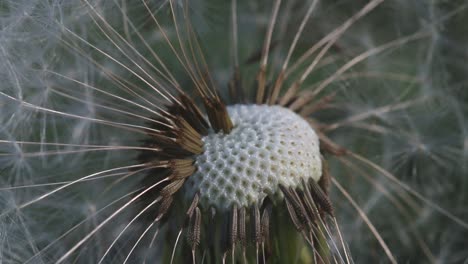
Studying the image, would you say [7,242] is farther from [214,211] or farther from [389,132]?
[389,132]

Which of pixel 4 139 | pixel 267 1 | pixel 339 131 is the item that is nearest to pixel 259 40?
pixel 267 1

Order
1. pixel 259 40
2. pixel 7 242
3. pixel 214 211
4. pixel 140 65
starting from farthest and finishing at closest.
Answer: pixel 259 40 < pixel 140 65 < pixel 7 242 < pixel 214 211

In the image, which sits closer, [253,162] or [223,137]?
[253,162]

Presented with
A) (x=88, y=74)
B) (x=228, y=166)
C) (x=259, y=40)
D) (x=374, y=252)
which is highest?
(x=259, y=40)

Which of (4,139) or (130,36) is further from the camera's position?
(130,36)

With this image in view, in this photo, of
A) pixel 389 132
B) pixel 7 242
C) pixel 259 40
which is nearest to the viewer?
pixel 7 242
